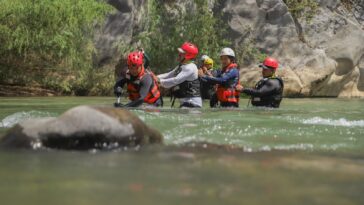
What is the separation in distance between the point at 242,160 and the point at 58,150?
148 cm

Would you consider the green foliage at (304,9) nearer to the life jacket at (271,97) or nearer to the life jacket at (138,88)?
the life jacket at (271,97)

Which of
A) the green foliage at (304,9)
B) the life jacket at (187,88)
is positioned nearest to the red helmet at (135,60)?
the life jacket at (187,88)

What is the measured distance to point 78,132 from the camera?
4.70m

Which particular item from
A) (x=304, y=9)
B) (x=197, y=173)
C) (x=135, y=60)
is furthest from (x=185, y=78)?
(x=304, y=9)

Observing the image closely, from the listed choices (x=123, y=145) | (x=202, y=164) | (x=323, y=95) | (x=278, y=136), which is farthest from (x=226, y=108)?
(x=323, y=95)

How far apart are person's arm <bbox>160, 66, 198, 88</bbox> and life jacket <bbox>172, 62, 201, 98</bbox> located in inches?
4.4

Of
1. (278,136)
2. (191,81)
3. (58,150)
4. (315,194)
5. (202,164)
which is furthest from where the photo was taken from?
(191,81)

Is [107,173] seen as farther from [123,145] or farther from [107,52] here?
[107,52]

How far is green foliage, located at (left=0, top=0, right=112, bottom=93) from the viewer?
17000 millimetres

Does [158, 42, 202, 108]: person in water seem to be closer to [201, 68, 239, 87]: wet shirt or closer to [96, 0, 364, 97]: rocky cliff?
[201, 68, 239, 87]: wet shirt

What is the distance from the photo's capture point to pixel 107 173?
363cm

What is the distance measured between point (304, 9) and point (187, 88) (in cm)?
1950

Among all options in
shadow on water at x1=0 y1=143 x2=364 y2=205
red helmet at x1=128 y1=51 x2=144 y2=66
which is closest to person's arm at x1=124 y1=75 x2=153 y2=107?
red helmet at x1=128 y1=51 x2=144 y2=66

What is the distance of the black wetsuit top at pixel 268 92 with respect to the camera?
34.4 ft
